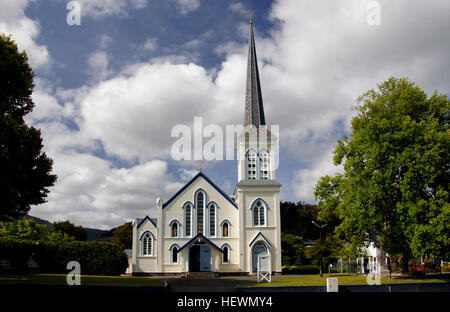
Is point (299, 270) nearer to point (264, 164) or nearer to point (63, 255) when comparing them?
point (264, 164)

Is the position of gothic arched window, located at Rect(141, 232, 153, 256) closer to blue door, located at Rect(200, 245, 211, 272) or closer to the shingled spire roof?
blue door, located at Rect(200, 245, 211, 272)

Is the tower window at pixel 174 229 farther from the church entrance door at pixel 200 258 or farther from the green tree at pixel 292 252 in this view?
the green tree at pixel 292 252

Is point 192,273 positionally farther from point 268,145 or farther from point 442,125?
point 442,125

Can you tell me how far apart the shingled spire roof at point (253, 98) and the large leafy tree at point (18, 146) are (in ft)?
86.9

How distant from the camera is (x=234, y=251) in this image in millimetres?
39969

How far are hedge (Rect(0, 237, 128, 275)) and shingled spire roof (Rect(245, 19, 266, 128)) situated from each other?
68.0 ft

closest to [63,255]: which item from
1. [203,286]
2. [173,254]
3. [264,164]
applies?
[173,254]

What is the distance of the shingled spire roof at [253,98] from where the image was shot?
4447 cm

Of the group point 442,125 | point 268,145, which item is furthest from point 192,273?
point 442,125

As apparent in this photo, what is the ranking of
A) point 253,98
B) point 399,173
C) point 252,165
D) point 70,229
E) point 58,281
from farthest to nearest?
point 70,229
point 253,98
point 252,165
point 399,173
point 58,281

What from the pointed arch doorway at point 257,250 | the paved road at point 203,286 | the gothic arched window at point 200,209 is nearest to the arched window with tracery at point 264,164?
the gothic arched window at point 200,209

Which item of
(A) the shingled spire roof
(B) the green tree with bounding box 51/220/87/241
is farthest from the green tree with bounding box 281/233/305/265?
(B) the green tree with bounding box 51/220/87/241

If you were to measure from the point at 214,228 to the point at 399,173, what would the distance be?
20.1 m

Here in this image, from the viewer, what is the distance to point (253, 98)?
4531 cm
